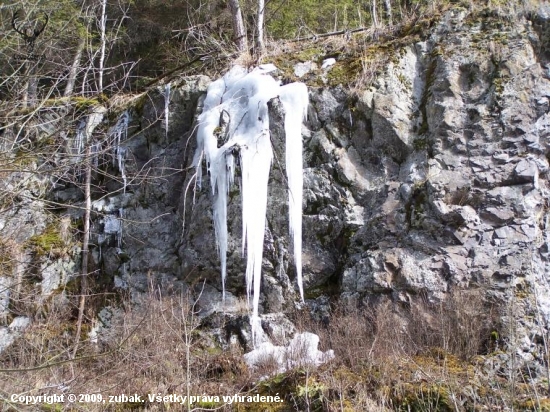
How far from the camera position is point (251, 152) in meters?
6.88

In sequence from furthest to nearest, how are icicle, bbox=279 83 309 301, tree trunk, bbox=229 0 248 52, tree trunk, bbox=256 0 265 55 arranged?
tree trunk, bbox=229 0 248 52, tree trunk, bbox=256 0 265 55, icicle, bbox=279 83 309 301

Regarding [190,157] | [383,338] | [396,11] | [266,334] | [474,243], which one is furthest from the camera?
[396,11]

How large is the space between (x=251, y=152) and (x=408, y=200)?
189 cm

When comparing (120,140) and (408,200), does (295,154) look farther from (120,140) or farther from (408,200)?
(120,140)

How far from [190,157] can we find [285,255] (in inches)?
74.8

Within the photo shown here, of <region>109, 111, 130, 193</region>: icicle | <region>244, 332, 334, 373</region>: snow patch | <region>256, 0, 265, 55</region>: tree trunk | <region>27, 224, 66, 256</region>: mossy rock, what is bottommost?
<region>244, 332, 334, 373</region>: snow patch

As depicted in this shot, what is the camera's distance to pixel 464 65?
682 centimetres

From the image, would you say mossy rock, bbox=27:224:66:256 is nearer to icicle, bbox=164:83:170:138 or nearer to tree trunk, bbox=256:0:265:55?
icicle, bbox=164:83:170:138

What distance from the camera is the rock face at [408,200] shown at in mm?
5891

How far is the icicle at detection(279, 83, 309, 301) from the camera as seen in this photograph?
21.3 feet

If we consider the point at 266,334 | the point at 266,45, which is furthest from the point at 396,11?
the point at 266,334

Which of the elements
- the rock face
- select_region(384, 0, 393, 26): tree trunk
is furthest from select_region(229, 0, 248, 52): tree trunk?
select_region(384, 0, 393, 26): tree trunk

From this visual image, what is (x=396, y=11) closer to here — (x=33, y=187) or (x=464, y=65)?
(x=464, y=65)

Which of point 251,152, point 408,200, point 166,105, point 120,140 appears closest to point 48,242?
point 120,140
